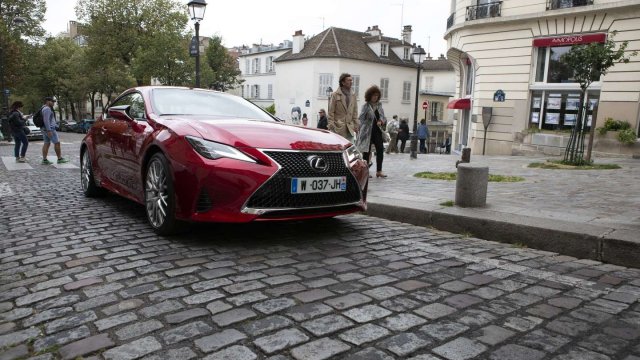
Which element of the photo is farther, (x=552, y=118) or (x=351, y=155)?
(x=552, y=118)

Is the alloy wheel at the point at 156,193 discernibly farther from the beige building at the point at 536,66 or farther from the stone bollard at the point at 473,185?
the beige building at the point at 536,66

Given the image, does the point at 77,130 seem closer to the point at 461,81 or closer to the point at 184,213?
the point at 461,81

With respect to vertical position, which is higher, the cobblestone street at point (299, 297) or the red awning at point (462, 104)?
the red awning at point (462, 104)

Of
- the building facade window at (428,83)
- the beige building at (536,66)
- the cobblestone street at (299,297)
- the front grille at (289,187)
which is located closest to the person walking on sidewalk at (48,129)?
the cobblestone street at (299,297)

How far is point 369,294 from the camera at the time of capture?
3.01 metres

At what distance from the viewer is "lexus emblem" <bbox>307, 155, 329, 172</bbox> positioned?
13.4 feet

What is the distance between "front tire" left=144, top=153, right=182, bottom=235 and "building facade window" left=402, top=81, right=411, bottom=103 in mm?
44955

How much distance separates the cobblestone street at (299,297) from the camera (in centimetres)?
230

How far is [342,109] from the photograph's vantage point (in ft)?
26.3

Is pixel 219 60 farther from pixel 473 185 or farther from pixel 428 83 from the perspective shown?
pixel 473 185

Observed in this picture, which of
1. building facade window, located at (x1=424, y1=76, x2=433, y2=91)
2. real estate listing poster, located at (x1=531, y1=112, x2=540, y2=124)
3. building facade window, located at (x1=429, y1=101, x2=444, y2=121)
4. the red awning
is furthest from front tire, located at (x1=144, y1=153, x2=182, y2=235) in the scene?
building facade window, located at (x1=424, y1=76, x2=433, y2=91)

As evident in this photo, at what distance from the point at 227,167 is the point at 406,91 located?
1809 inches

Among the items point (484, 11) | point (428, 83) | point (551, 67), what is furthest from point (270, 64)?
point (551, 67)

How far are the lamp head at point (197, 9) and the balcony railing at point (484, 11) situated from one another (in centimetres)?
1249
